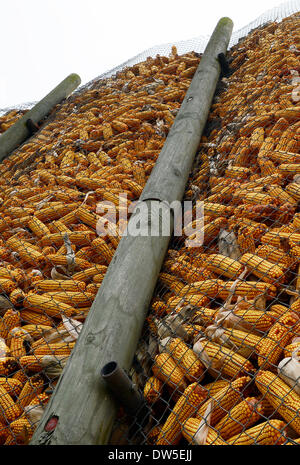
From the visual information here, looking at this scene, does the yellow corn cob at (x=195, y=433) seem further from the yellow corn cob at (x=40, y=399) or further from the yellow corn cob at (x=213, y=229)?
the yellow corn cob at (x=213, y=229)

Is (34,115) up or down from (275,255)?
up

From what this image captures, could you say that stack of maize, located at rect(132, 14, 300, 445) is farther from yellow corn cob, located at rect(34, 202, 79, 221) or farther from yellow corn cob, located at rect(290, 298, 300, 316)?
yellow corn cob, located at rect(34, 202, 79, 221)

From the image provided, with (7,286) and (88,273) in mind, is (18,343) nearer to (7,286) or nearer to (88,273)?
(7,286)

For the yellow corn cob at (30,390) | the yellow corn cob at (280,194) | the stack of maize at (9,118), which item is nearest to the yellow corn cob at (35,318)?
the yellow corn cob at (30,390)

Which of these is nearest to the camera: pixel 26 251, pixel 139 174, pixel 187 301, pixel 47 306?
pixel 187 301

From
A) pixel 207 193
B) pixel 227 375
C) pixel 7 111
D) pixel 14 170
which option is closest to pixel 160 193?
pixel 207 193

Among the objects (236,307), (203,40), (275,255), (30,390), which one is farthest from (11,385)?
(203,40)

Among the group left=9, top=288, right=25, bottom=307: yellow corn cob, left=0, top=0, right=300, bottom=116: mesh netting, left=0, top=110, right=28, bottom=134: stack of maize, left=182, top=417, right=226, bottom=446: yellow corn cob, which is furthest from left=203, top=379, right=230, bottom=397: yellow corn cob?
left=0, top=0, right=300, bottom=116: mesh netting
